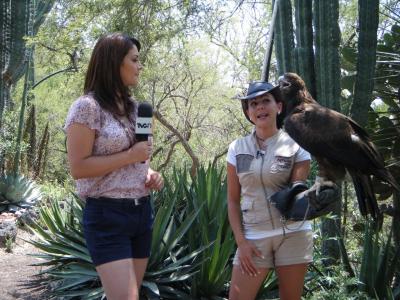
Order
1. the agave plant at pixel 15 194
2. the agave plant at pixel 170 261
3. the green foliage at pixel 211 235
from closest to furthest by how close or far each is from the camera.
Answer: the green foliage at pixel 211 235 < the agave plant at pixel 170 261 < the agave plant at pixel 15 194

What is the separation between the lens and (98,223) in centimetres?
227

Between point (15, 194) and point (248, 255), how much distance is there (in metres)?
8.73

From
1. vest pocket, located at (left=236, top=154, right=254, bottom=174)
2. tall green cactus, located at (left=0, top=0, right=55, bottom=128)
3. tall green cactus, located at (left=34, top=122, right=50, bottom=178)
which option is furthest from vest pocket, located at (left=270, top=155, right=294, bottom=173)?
tall green cactus, located at (left=34, top=122, right=50, bottom=178)

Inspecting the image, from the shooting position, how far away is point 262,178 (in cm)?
265

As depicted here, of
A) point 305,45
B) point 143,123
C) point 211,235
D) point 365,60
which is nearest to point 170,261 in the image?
point 211,235

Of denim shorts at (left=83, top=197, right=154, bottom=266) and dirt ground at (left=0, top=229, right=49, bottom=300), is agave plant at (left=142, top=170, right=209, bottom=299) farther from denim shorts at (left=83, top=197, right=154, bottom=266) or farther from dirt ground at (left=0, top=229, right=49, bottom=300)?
denim shorts at (left=83, top=197, right=154, bottom=266)

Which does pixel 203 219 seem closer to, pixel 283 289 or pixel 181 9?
pixel 283 289

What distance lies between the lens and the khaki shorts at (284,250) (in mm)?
2605

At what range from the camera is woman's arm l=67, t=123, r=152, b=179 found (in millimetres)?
2232

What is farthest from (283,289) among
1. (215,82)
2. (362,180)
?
(215,82)

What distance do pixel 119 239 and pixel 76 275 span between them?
220cm

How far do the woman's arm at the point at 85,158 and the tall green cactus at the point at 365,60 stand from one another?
3260 mm

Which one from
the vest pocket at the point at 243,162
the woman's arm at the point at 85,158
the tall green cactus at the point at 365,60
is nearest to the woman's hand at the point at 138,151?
the woman's arm at the point at 85,158

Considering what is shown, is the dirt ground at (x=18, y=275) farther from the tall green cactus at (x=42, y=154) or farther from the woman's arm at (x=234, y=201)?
the tall green cactus at (x=42, y=154)
